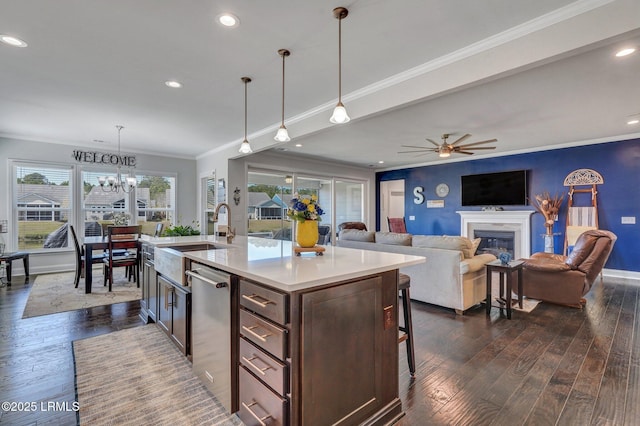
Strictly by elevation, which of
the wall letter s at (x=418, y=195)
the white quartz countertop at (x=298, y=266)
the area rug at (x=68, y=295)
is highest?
the wall letter s at (x=418, y=195)

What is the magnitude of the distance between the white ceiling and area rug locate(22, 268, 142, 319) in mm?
2631

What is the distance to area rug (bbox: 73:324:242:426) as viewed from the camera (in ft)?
5.90

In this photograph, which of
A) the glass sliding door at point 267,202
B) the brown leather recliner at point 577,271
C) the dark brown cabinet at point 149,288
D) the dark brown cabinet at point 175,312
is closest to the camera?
the dark brown cabinet at point 175,312

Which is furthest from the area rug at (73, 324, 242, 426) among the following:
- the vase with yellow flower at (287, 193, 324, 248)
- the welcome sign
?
the welcome sign

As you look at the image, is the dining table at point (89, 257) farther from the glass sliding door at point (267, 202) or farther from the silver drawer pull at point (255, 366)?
the silver drawer pull at point (255, 366)

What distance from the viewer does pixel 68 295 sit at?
429 cm

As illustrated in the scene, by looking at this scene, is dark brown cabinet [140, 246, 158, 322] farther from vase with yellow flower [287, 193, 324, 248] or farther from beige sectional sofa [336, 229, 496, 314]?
beige sectional sofa [336, 229, 496, 314]

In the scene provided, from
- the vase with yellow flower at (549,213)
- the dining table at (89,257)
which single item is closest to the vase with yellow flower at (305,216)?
the dining table at (89,257)

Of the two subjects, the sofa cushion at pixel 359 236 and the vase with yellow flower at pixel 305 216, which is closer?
the vase with yellow flower at pixel 305 216

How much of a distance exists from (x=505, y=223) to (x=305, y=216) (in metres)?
6.30

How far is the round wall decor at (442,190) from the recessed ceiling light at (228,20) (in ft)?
22.4

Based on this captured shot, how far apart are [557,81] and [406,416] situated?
11.6 ft

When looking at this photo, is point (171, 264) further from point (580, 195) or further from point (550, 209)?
point (580, 195)

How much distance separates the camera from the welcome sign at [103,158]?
609cm
